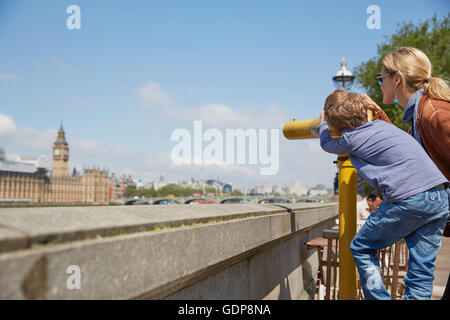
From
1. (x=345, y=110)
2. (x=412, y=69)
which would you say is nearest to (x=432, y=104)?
(x=412, y=69)

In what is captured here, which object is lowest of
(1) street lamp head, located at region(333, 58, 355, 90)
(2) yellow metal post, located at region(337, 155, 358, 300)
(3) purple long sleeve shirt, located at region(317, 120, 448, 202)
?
(2) yellow metal post, located at region(337, 155, 358, 300)

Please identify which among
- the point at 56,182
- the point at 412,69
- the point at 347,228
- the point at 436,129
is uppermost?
the point at 56,182

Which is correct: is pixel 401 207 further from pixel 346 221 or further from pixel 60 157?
pixel 60 157

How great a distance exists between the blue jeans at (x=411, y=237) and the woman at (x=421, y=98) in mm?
158

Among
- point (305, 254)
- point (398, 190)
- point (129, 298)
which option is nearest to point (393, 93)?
point (398, 190)

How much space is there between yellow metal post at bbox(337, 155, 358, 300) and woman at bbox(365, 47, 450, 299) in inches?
16.4

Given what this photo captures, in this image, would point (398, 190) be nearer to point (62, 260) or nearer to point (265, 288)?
point (265, 288)

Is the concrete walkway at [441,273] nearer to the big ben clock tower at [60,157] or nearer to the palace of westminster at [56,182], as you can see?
the palace of westminster at [56,182]

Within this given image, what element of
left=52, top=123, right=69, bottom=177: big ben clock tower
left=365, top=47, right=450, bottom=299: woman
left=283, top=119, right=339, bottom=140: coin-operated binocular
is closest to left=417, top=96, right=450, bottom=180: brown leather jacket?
left=365, top=47, right=450, bottom=299: woman

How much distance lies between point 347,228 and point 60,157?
14457 centimetres

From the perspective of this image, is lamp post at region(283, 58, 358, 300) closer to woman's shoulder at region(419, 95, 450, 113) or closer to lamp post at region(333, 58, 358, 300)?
lamp post at region(333, 58, 358, 300)

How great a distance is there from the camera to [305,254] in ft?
14.8

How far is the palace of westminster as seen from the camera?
11181 centimetres

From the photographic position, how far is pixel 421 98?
6.71ft
